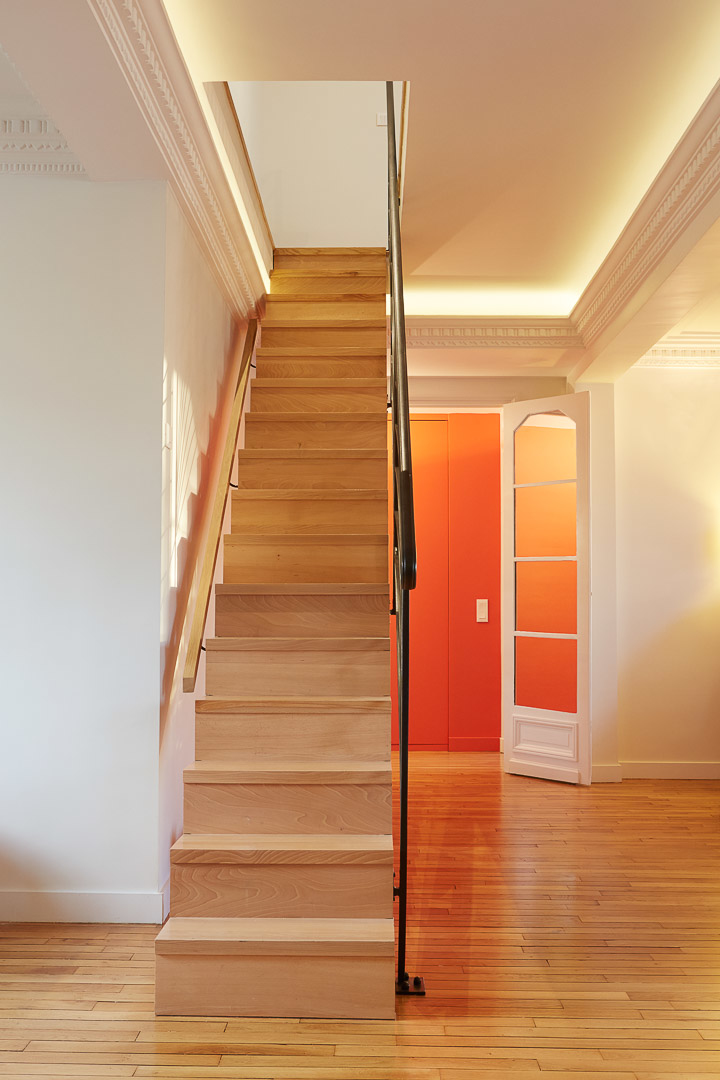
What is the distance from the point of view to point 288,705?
2.85m

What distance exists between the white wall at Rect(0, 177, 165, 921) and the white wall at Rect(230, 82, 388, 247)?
11.2ft

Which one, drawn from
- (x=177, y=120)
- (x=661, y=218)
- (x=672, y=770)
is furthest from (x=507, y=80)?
(x=672, y=770)

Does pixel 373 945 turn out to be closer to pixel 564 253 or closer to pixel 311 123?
pixel 564 253

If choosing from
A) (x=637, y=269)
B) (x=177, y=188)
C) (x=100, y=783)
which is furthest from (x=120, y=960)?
(x=637, y=269)

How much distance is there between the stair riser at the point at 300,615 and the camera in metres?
3.35

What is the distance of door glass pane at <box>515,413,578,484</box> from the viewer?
18.1 ft

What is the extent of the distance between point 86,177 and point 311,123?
378 cm

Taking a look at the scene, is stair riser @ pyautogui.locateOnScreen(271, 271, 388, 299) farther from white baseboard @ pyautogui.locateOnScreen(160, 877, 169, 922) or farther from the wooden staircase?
white baseboard @ pyautogui.locateOnScreen(160, 877, 169, 922)

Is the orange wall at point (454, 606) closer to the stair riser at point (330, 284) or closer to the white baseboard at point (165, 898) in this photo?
the stair riser at point (330, 284)

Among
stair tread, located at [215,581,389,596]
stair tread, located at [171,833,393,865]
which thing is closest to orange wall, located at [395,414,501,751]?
stair tread, located at [215,581,389,596]

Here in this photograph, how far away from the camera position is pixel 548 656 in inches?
216

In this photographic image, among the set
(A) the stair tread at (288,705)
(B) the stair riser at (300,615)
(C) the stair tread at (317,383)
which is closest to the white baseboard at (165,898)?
(A) the stair tread at (288,705)

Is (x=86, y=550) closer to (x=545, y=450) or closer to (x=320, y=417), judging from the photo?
(x=320, y=417)

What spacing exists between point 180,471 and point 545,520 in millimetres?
3044
